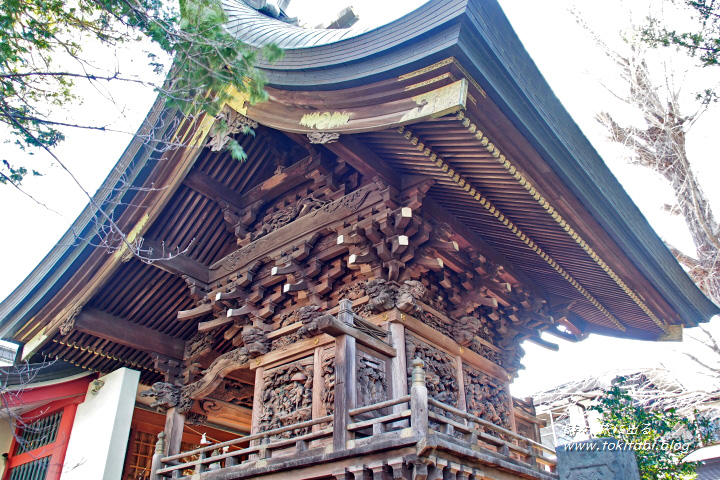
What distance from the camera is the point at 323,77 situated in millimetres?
5535

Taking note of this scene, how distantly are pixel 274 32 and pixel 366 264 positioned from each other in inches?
129

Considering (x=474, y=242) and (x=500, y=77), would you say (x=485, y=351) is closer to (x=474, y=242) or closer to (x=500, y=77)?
(x=474, y=242)

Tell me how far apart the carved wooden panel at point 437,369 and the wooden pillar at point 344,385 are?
1016 millimetres

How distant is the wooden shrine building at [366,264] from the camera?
4.80m

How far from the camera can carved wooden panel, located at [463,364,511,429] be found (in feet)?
21.6

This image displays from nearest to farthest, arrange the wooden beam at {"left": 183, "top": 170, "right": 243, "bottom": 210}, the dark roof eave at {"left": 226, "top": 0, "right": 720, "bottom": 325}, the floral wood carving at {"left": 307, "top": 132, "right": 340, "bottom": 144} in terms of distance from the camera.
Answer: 1. the dark roof eave at {"left": 226, "top": 0, "right": 720, "bottom": 325}
2. the floral wood carving at {"left": 307, "top": 132, "right": 340, "bottom": 144}
3. the wooden beam at {"left": 183, "top": 170, "right": 243, "bottom": 210}

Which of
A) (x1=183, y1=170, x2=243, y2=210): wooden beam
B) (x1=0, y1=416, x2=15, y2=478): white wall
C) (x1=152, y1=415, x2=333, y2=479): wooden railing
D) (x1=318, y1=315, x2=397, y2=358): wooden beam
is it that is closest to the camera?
(x1=318, y1=315, x2=397, y2=358): wooden beam

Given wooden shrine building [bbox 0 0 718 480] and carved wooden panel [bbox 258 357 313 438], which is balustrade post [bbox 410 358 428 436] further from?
carved wooden panel [bbox 258 357 313 438]

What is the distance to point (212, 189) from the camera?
766 centimetres

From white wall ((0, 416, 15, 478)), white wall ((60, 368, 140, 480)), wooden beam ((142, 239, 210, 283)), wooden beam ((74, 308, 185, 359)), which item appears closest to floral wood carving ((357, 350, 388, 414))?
wooden beam ((142, 239, 210, 283))

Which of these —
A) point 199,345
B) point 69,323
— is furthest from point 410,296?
point 69,323

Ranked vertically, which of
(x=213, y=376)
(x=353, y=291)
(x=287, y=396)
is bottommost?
(x=287, y=396)

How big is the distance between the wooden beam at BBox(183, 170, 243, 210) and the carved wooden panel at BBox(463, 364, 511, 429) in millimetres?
3994

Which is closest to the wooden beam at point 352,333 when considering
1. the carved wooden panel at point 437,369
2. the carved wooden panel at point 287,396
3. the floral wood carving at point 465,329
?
the carved wooden panel at point 437,369
